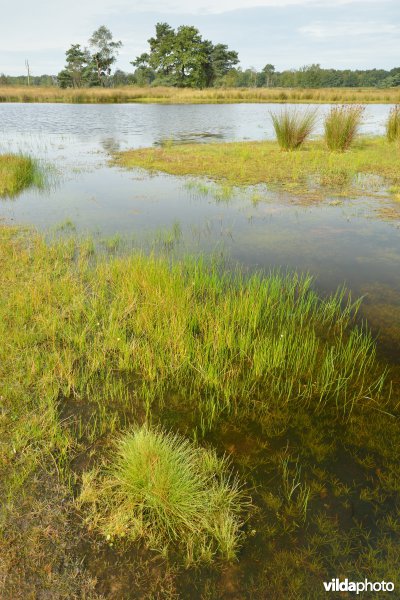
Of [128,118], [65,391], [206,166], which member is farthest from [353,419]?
[128,118]

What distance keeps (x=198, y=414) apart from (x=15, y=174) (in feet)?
37.2

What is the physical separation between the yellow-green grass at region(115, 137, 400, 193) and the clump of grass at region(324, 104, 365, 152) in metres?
0.48

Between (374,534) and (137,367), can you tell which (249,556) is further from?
(137,367)

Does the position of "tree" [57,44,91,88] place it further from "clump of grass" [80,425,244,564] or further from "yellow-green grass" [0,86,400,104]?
"clump of grass" [80,425,244,564]

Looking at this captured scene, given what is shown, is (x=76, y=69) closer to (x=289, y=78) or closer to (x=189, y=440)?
(x=289, y=78)

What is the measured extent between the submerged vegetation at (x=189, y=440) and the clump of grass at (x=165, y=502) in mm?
13

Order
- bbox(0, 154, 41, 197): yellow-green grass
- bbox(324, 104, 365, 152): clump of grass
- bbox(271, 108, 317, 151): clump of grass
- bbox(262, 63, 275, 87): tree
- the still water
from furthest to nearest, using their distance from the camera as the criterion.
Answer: bbox(262, 63, 275, 87): tree, bbox(271, 108, 317, 151): clump of grass, bbox(324, 104, 365, 152): clump of grass, bbox(0, 154, 41, 197): yellow-green grass, the still water

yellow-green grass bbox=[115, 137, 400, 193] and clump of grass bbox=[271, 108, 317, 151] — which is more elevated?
clump of grass bbox=[271, 108, 317, 151]

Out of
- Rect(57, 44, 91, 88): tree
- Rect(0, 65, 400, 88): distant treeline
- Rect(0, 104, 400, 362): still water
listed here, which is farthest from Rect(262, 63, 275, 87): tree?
Rect(0, 104, 400, 362): still water

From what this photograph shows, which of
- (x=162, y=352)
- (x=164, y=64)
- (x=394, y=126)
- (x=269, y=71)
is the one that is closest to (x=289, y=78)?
(x=269, y=71)

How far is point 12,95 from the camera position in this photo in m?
48.3

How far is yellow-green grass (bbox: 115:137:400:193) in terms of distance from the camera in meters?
12.1

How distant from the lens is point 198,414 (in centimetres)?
357

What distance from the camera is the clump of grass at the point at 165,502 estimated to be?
7.96ft
